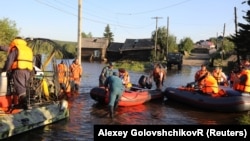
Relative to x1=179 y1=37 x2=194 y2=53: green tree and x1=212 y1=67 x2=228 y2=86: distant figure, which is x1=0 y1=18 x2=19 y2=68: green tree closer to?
Answer: x1=212 y1=67 x2=228 y2=86: distant figure

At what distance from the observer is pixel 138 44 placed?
233ft

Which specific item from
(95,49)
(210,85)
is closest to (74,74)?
(210,85)

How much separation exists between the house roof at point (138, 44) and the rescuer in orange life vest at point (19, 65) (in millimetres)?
57039

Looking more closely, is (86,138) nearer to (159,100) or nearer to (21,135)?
(21,135)

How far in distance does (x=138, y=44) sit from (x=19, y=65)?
60148 mm

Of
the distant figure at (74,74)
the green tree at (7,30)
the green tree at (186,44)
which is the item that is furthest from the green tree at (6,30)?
the green tree at (186,44)

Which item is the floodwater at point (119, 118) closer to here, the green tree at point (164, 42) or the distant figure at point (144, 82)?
the distant figure at point (144, 82)

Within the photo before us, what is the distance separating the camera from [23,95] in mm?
11594

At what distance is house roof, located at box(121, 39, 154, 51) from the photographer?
6912 cm

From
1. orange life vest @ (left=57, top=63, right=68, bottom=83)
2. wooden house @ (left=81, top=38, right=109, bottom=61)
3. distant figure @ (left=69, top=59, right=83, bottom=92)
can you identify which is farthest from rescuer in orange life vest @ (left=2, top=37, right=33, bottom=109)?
wooden house @ (left=81, top=38, right=109, bottom=61)

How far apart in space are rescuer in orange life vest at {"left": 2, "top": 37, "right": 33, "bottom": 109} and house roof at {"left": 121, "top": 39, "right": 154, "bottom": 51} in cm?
5704

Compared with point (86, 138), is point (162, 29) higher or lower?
higher

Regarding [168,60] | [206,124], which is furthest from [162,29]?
[206,124]

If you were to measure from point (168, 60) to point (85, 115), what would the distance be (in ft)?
115
